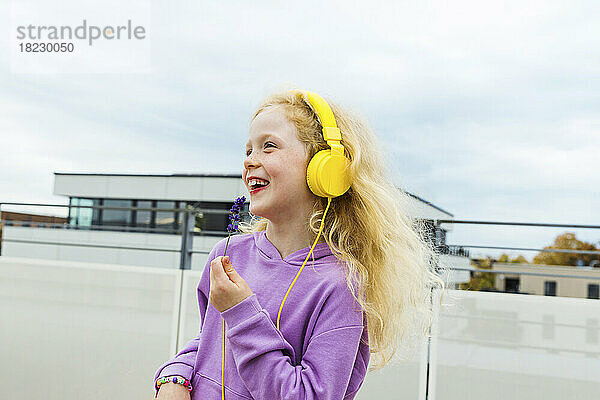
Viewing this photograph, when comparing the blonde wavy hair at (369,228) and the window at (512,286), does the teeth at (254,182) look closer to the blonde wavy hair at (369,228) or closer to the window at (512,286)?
the blonde wavy hair at (369,228)

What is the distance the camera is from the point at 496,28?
4.70 metres

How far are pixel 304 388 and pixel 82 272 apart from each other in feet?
7.37

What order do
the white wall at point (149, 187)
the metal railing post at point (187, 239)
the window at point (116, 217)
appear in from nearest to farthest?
the metal railing post at point (187, 239) → the white wall at point (149, 187) → the window at point (116, 217)

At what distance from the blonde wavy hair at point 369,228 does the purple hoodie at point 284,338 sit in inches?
1.3

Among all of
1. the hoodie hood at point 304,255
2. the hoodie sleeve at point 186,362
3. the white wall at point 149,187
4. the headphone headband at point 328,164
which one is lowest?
the hoodie sleeve at point 186,362

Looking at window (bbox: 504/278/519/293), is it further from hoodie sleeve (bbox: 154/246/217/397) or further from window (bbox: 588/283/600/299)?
hoodie sleeve (bbox: 154/246/217/397)

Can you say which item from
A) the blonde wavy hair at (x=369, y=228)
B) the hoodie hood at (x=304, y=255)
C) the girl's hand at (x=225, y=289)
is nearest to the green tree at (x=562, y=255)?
the blonde wavy hair at (x=369, y=228)

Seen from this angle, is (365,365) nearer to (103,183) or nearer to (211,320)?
(211,320)

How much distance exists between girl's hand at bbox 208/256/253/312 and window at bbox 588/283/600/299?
1589 millimetres

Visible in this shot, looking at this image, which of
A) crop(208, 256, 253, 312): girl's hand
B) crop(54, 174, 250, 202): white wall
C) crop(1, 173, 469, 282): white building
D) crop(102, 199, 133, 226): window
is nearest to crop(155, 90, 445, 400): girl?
crop(208, 256, 253, 312): girl's hand

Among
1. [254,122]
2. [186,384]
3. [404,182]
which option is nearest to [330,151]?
[254,122]

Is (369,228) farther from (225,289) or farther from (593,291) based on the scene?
(593,291)

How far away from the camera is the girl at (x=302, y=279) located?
2.38 feet

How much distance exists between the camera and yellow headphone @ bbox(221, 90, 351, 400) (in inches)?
31.4
